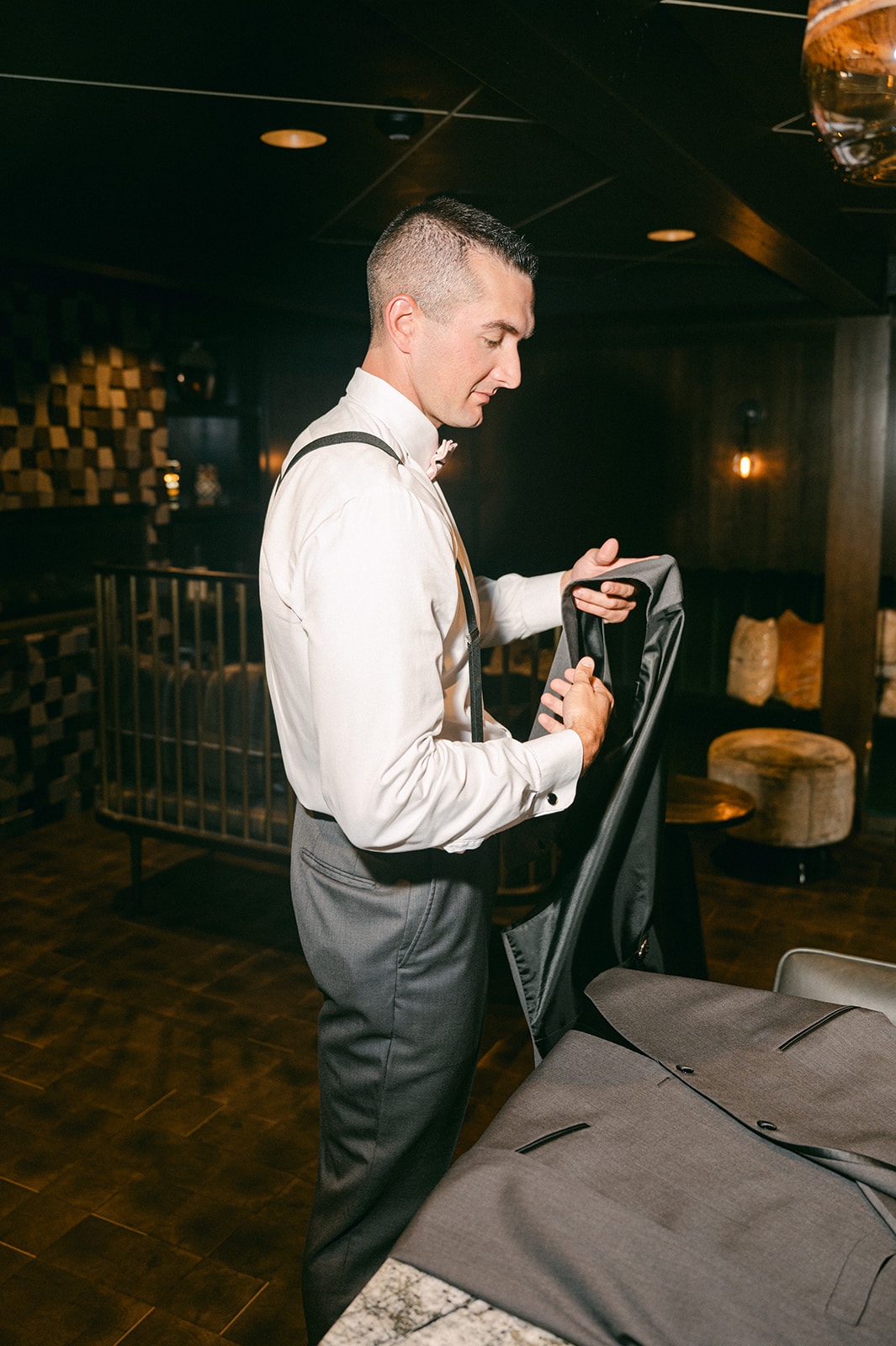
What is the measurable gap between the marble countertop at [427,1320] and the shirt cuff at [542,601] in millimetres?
1261

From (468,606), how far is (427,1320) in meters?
0.92

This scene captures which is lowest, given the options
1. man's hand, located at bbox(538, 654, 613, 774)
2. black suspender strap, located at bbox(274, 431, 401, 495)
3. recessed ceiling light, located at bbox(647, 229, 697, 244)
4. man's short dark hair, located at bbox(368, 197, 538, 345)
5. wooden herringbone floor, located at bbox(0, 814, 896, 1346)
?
wooden herringbone floor, located at bbox(0, 814, 896, 1346)

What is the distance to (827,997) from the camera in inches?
61.4

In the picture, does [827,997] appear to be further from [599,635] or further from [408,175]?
[408,175]

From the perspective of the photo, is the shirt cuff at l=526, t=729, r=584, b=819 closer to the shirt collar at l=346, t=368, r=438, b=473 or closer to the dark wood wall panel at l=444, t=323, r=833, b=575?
the shirt collar at l=346, t=368, r=438, b=473

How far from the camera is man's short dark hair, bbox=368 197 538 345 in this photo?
4.51 feet

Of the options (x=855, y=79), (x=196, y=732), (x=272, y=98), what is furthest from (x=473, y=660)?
(x=196, y=732)

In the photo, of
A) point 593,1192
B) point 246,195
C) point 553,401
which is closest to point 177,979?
point 593,1192

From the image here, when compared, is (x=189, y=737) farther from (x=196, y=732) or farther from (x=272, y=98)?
(x=272, y=98)

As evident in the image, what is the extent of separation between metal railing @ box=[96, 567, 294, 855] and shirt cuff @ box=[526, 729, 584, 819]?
5.98 feet

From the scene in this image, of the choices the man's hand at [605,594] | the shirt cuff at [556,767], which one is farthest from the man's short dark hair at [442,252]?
the shirt cuff at [556,767]

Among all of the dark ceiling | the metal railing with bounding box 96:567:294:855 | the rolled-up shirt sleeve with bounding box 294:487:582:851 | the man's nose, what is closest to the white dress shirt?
the rolled-up shirt sleeve with bounding box 294:487:582:851

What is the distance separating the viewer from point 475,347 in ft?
4.65

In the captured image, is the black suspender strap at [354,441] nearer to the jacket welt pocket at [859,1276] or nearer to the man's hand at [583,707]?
the man's hand at [583,707]
